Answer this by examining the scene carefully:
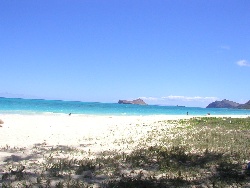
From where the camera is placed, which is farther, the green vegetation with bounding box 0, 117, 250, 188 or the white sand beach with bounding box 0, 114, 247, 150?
the white sand beach with bounding box 0, 114, 247, 150

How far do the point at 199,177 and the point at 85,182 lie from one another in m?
3.15

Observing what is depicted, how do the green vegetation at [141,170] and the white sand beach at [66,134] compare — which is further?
the white sand beach at [66,134]

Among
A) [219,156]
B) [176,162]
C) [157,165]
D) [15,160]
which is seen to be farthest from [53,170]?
[219,156]

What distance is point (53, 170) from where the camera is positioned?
9.35 m

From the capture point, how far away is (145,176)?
8906mm

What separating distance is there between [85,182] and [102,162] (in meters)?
2.39

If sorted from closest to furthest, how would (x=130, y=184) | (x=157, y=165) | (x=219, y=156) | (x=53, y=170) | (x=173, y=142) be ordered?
(x=130, y=184), (x=53, y=170), (x=157, y=165), (x=219, y=156), (x=173, y=142)

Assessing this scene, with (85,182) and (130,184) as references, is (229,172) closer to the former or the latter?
(130,184)

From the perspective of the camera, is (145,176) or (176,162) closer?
(145,176)

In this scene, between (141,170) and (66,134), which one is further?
(66,134)

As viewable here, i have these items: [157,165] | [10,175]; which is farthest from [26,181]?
[157,165]

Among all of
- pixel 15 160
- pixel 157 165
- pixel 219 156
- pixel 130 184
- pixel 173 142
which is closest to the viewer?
pixel 130 184

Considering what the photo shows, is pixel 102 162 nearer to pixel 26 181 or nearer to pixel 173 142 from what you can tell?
pixel 26 181

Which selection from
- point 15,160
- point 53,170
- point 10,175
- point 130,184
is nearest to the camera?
point 130,184
